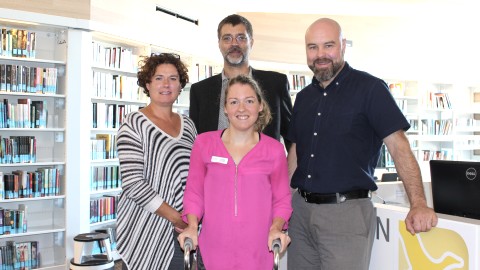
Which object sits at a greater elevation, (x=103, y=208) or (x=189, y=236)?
(x=189, y=236)

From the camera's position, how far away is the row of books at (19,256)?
5.68 meters

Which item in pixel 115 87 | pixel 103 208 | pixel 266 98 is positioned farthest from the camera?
pixel 115 87

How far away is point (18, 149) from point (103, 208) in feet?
4.27

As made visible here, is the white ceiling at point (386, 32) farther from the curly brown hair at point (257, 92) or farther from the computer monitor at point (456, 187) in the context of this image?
the computer monitor at point (456, 187)

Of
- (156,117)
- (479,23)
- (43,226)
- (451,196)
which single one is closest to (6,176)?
(43,226)

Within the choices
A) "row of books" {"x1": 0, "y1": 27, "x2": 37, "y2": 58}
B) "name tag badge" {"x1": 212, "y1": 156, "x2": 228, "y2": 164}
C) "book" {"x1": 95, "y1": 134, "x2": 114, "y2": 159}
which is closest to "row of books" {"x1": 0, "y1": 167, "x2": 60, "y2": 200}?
"book" {"x1": 95, "y1": 134, "x2": 114, "y2": 159}

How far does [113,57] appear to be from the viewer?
21.9 ft

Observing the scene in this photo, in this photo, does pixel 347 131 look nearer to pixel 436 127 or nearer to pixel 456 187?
pixel 456 187

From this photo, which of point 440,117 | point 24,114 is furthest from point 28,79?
point 440,117

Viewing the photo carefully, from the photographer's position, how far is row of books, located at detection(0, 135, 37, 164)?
565cm

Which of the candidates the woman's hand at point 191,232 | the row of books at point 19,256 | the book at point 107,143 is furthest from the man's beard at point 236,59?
the row of books at point 19,256

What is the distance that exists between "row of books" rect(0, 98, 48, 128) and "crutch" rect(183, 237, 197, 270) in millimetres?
4177

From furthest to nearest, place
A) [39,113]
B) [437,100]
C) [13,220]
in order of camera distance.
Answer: [437,100] → [39,113] → [13,220]

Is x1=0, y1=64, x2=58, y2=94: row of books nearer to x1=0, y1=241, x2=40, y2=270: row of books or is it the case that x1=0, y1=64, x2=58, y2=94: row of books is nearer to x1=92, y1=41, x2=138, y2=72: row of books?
x1=92, y1=41, x2=138, y2=72: row of books
